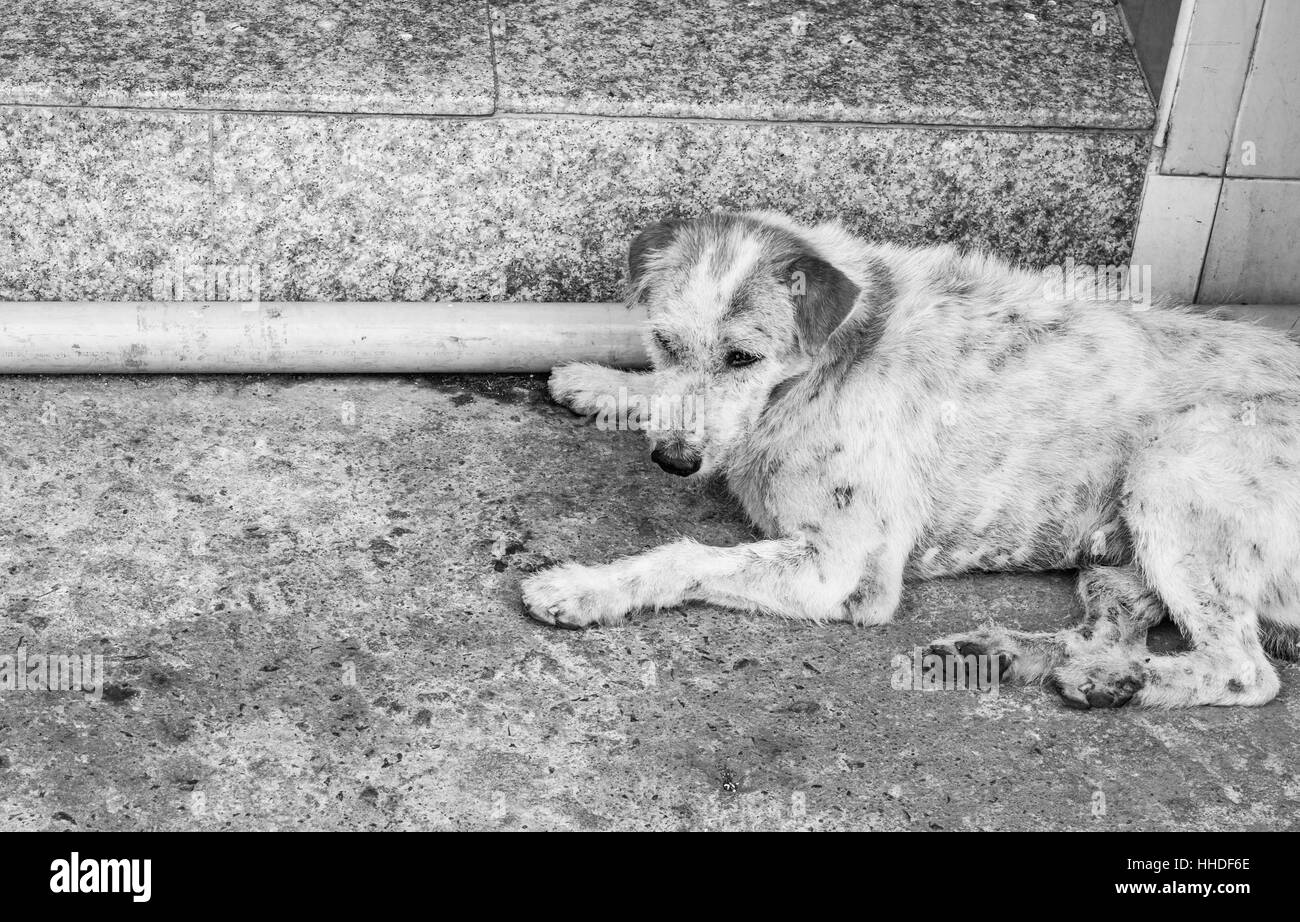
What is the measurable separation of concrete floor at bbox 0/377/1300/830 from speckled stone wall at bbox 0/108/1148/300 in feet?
2.22

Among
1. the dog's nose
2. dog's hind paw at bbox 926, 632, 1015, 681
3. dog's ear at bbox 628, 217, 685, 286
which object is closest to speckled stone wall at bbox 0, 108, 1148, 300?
dog's ear at bbox 628, 217, 685, 286

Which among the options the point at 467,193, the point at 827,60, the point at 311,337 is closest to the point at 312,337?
the point at 311,337

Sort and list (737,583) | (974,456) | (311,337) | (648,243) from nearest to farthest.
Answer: (737,583) → (974,456) → (648,243) → (311,337)

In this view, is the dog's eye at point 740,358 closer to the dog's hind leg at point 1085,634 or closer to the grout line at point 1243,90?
the dog's hind leg at point 1085,634

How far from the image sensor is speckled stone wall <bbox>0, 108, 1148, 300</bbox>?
5.23 m

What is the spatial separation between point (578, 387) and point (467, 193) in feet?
2.92

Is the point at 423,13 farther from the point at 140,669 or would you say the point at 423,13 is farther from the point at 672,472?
the point at 140,669

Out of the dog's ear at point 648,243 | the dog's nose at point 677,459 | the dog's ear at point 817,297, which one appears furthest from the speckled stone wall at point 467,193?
the dog's nose at point 677,459

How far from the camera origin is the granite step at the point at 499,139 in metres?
5.22

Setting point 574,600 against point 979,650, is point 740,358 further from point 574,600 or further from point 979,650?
point 979,650

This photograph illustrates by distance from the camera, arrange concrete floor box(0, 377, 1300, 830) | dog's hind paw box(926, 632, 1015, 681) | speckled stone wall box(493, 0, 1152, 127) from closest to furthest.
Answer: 1. concrete floor box(0, 377, 1300, 830)
2. dog's hind paw box(926, 632, 1015, 681)
3. speckled stone wall box(493, 0, 1152, 127)

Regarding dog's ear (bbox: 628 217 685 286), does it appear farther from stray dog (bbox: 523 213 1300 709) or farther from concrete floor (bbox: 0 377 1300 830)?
concrete floor (bbox: 0 377 1300 830)

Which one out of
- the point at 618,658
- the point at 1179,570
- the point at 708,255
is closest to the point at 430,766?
the point at 618,658

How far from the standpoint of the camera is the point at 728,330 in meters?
4.36
